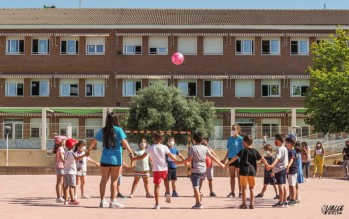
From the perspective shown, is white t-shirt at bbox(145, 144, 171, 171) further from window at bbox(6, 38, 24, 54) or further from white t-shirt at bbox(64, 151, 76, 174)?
window at bbox(6, 38, 24, 54)

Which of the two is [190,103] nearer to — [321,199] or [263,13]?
[263,13]

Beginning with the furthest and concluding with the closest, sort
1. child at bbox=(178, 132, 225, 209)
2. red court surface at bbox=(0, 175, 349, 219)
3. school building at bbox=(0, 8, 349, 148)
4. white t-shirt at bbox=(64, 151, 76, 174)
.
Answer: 1. school building at bbox=(0, 8, 349, 148)
2. white t-shirt at bbox=(64, 151, 76, 174)
3. child at bbox=(178, 132, 225, 209)
4. red court surface at bbox=(0, 175, 349, 219)

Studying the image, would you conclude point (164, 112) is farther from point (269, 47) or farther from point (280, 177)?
point (280, 177)

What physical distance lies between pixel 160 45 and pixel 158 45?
0.16 m

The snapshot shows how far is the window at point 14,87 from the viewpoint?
61.3m

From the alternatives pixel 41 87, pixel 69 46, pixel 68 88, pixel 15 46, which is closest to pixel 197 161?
pixel 68 88

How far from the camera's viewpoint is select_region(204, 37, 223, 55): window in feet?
200

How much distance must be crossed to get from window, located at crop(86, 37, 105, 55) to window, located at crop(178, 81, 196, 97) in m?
6.72

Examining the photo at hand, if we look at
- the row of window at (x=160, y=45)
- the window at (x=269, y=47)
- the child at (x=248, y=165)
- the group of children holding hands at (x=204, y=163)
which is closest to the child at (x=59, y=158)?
the group of children holding hands at (x=204, y=163)

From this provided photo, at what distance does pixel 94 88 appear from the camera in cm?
6144

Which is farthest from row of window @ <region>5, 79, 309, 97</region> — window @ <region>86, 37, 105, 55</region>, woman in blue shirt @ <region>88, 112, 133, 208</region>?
woman in blue shirt @ <region>88, 112, 133, 208</region>

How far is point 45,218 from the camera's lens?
14.3 meters

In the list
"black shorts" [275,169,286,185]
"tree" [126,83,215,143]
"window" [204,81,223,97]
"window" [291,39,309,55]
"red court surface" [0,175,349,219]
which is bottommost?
"red court surface" [0,175,349,219]

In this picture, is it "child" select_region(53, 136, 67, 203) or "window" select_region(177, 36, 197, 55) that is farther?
"window" select_region(177, 36, 197, 55)
